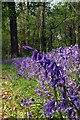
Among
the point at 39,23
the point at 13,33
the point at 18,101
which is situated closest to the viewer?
the point at 18,101

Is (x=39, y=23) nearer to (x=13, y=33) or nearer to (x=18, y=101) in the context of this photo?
(x=13, y=33)

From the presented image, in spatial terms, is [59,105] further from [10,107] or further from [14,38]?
[14,38]

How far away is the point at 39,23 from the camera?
42625mm

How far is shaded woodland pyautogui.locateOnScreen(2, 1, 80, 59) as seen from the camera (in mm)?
23000

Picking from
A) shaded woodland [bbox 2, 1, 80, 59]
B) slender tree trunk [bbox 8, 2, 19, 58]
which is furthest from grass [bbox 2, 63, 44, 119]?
slender tree trunk [bbox 8, 2, 19, 58]

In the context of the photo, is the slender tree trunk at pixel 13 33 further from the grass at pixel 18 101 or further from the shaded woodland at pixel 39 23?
the grass at pixel 18 101

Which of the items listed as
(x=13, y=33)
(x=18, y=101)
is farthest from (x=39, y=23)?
(x=18, y=101)

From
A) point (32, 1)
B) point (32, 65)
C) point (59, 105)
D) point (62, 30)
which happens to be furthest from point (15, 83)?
point (62, 30)

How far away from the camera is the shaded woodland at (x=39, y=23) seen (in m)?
23.0

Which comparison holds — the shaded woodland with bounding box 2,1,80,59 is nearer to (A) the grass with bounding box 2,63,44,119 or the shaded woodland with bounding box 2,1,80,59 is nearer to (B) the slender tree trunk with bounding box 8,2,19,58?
(B) the slender tree trunk with bounding box 8,2,19,58

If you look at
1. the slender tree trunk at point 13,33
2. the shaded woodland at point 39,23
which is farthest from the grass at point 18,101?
the slender tree trunk at point 13,33

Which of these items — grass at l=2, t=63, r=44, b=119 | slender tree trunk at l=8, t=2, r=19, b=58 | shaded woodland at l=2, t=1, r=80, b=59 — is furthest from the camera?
shaded woodland at l=2, t=1, r=80, b=59

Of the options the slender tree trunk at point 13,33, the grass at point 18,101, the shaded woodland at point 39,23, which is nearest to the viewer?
the grass at point 18,101

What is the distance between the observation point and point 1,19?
23250mm
